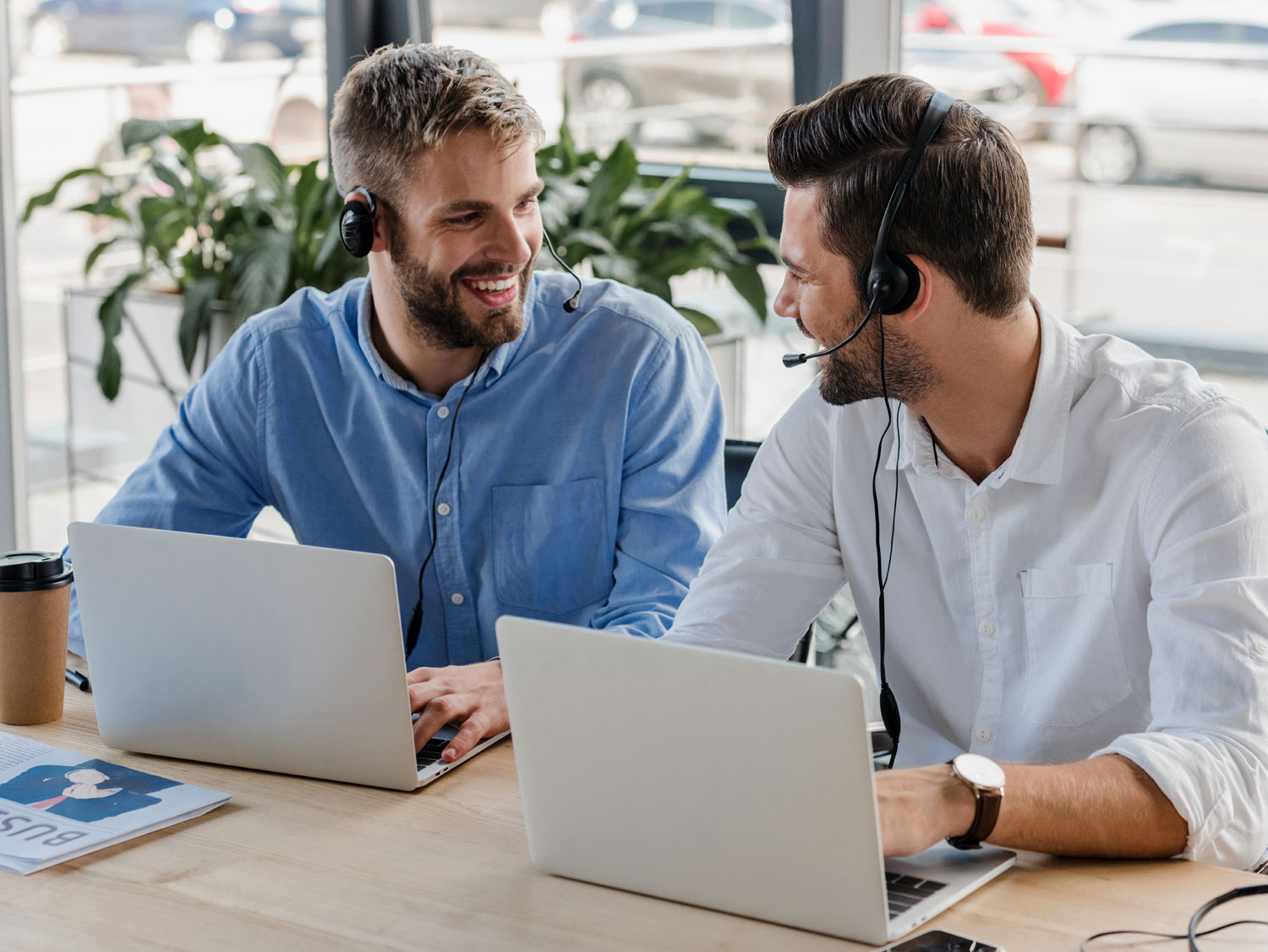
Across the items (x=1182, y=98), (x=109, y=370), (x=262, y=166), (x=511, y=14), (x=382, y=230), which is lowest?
(x=109, y=370)

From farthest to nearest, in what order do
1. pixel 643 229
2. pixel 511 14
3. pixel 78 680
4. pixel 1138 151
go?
1. pixel 511 14
2. pixel 643 229
3. pixel 1138 151
4. pixel 78 680

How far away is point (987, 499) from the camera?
164 cm

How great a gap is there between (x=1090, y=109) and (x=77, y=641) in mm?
2143

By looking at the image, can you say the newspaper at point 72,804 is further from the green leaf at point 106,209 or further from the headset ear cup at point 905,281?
the green leaf at point 106,209

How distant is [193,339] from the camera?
318cm

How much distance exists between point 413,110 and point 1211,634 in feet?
4.11

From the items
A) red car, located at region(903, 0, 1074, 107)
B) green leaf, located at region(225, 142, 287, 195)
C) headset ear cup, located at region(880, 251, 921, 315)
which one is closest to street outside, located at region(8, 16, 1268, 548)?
red car, located at region(903, 0, 1074, 107)

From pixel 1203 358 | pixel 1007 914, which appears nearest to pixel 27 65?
pixel 1203 358

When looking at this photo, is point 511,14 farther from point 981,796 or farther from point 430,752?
point 981,796

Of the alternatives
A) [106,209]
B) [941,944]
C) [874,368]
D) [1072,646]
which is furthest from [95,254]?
[941,944]

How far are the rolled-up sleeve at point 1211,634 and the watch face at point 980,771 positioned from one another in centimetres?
14

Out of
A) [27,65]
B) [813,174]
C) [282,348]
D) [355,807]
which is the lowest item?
[355,807]

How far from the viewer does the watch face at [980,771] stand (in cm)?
126

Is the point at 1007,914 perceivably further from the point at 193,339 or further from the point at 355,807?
→ the point at 193,339
